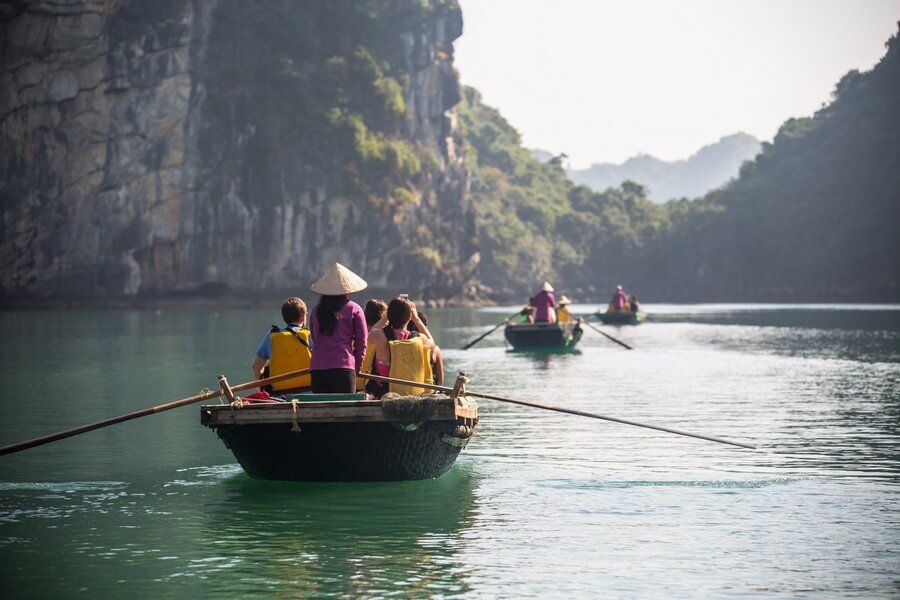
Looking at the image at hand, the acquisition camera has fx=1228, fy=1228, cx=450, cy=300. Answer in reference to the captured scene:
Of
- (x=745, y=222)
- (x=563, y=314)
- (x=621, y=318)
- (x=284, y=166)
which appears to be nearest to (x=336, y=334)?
(x=563, y=314)

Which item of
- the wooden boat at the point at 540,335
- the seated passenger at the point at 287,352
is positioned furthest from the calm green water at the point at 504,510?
the wooden boat at the point at 540,335

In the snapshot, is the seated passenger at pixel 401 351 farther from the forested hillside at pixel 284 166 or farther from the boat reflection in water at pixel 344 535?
the forested hillside at pixel 284 166

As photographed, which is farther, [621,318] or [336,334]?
[621,318]

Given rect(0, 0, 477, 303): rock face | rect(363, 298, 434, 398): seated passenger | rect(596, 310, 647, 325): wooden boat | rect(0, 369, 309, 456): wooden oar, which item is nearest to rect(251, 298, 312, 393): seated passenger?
rect(0, 369, 309, 456): wooden oar

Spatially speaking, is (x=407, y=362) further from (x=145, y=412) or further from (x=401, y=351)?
(x=145, y=412)

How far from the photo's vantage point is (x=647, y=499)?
12.6m

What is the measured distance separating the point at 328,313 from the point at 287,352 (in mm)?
1032

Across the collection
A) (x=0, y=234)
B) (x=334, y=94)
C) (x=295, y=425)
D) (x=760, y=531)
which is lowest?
(x=760, y=531)

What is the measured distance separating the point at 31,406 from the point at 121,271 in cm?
6927

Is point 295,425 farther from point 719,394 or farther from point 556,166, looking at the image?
point 556,166

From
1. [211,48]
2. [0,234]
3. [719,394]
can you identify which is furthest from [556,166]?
[719,394]

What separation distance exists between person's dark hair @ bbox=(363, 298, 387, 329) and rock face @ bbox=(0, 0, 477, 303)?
76089mm

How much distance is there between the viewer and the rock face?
84.9 m

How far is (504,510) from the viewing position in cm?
1210
